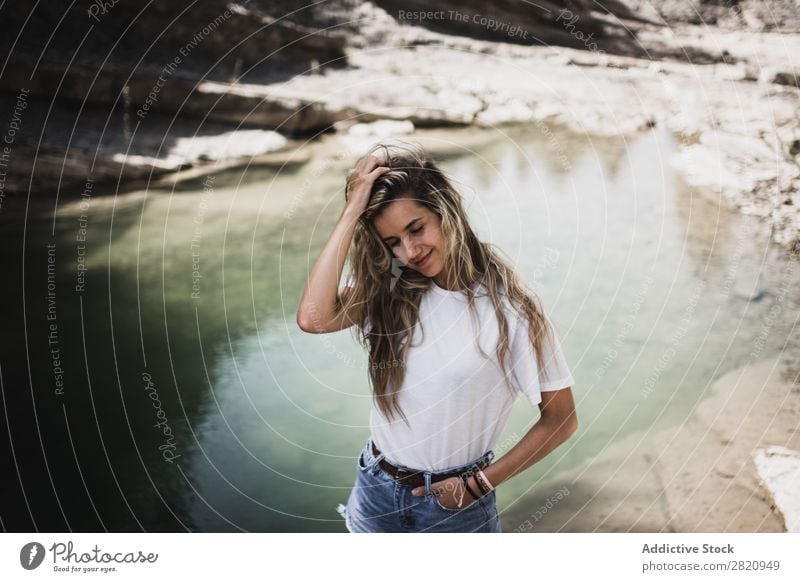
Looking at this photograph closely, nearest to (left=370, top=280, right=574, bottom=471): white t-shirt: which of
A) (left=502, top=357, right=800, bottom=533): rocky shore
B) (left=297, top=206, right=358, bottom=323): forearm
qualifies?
(left=297, top=206, right=358, bottom=323): forearm

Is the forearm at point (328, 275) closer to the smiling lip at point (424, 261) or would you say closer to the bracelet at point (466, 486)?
the smiling lip at point (424, 261)

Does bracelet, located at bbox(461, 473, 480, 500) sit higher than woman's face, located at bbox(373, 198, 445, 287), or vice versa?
woman's face, located at bbox(373, 198, 445, 287)

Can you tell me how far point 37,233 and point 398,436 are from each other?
4.08ft

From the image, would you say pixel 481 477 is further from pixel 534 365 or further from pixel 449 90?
pixel 449 90

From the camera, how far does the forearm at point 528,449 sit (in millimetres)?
1185

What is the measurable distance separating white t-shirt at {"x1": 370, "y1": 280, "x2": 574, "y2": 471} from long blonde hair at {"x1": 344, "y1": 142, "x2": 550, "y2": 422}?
14mm

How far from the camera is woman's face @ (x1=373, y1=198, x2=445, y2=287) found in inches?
45.9

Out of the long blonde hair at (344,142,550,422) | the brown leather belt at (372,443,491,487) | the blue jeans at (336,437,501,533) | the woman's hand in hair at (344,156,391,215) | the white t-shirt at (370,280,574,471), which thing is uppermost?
the woman's hand in hair at (344,156,391,215)

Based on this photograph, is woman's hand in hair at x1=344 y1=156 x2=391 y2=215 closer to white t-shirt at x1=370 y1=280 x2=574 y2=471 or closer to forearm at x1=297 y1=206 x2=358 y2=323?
forearm at x1=297 y1=206 x2=358 y2=323

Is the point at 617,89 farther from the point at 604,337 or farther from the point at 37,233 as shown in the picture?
the point at 37,233

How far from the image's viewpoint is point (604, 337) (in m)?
2.27
